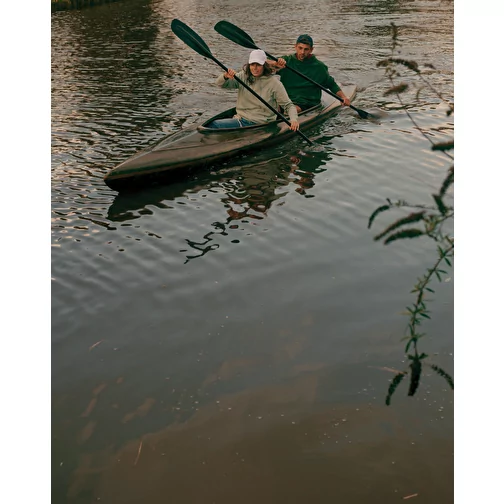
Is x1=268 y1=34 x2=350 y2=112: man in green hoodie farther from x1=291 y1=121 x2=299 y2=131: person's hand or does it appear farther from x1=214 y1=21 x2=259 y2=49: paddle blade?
x1=291 y1=121 x2=299 y2=131: person's hand

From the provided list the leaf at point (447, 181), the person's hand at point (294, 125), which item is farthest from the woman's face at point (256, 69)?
the leaf at point (447, 181)

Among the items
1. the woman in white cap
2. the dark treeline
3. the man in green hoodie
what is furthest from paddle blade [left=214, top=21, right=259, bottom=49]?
the dark treeline

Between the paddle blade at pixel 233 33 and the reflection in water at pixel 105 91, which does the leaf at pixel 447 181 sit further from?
the paddle blade at pixel 233 33

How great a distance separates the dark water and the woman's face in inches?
45.0

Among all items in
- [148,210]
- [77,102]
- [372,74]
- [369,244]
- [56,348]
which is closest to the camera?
[56,348]

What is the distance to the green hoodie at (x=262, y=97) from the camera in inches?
355

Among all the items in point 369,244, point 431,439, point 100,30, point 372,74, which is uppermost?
point 100,30

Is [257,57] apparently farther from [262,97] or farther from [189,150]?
[189,150]

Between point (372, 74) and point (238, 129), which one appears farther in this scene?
point (372, 74)

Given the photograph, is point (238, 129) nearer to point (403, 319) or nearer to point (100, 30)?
point (403, 319)

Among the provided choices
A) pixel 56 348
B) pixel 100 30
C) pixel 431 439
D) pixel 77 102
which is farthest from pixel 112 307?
pixel 100 30

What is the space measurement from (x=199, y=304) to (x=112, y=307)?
2.48 ft

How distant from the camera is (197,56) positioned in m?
16.4

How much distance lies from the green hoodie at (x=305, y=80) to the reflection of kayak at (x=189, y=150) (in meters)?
0.95
